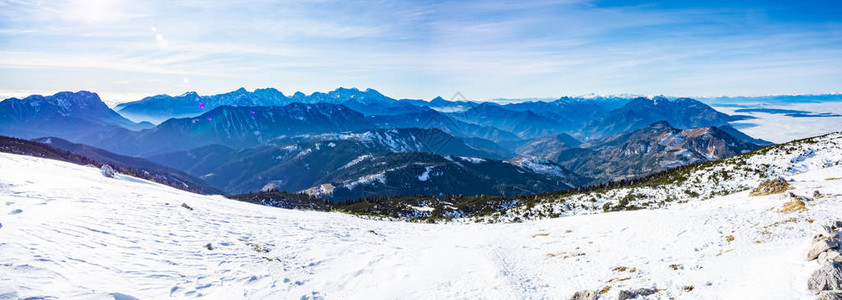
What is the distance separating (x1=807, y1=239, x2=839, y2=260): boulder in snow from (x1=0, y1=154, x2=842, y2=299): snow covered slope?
41 cm

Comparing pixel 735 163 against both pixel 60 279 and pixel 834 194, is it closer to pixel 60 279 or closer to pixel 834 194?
pixel 834 194

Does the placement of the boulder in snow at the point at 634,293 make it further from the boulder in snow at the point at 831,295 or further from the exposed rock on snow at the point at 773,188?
the exposed rock on snow at the point at 773,188

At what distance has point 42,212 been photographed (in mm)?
17188

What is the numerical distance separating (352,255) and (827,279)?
791 inches

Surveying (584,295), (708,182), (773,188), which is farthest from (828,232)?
(708,182)

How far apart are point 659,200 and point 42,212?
52673 mm

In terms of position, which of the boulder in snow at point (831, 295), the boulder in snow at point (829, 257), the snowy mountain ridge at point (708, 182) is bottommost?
the snowy mountain ridge at point (708, 182)

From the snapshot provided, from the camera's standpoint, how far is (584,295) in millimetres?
13555

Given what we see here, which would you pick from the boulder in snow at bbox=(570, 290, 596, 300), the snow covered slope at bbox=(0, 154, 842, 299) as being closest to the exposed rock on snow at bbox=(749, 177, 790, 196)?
the snow covered slope at bbox=(0, 154, 842, 299)

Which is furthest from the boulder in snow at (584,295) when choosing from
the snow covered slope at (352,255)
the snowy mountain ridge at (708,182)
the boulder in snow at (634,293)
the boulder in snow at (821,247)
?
the snowy mountain ridge at (708,182)

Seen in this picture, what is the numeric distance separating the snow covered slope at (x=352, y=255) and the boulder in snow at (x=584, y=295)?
2.12 ft

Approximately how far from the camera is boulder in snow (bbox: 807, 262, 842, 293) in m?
10.5

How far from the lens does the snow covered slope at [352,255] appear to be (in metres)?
12.4

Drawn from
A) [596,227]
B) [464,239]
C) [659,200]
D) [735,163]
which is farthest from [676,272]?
[735,163]
